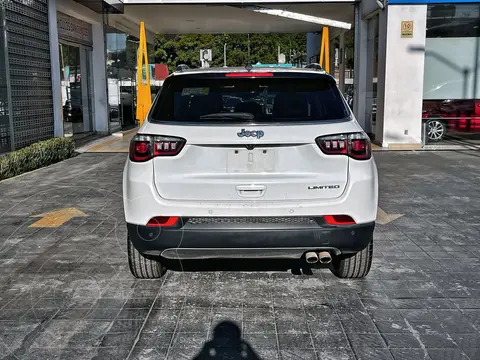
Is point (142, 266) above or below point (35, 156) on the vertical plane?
below

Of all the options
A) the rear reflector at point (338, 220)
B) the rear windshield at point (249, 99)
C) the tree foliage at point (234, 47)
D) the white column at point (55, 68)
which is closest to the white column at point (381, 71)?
the white column at point (55, 68)

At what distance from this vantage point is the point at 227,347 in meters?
3.49

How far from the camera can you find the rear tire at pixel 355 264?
14.6ft

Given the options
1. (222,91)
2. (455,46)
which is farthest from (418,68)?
(222,91)

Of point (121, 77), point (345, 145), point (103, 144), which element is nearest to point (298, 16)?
point (121, 77)

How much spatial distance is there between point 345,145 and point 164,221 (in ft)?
4.43

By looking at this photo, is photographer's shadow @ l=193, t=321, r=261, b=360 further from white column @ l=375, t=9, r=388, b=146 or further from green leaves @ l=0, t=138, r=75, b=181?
white column @ l=375, t=9, r=388, b=146

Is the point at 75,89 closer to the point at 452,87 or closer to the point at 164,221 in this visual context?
the point at 452,87

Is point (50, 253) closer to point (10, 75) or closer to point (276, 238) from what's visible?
point (276, 238)

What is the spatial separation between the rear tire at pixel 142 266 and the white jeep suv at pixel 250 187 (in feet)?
1.69

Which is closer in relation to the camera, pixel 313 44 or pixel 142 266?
pixel 142 266

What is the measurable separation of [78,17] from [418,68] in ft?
30.2

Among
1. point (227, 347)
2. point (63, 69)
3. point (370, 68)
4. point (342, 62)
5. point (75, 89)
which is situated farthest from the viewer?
point (342, 62)

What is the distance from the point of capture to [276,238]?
3812 mm
